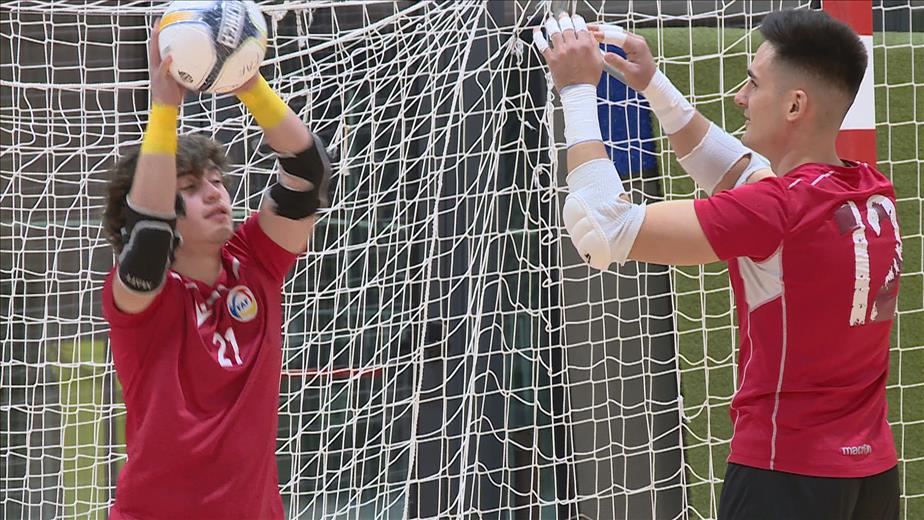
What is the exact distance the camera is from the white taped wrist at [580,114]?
70.9 inches

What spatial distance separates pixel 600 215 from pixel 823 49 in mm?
511

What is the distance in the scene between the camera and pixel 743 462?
6.08 feet

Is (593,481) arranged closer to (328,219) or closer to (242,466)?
(328,219)

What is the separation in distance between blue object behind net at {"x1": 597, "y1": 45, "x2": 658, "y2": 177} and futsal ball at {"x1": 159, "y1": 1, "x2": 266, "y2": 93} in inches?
79.4

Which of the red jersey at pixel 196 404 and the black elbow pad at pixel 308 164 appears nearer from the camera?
the red jersey at pixel 196 404

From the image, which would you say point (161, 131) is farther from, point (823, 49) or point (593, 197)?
point (823, 49)

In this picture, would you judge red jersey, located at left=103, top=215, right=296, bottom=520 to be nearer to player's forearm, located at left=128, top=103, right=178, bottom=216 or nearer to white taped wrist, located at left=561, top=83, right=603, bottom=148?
player's forearm, located at left=128, top=103, right=178, bottom=216

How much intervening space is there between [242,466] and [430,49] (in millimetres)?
1969

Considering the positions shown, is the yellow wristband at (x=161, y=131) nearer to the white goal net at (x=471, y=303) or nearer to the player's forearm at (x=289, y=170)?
the player's forearm at (x=289, y=170)

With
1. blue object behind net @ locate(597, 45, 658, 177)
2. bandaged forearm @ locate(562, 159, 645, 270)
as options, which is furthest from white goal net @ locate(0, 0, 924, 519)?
bandaged forearm @ locate(562, 159, 645, 270)

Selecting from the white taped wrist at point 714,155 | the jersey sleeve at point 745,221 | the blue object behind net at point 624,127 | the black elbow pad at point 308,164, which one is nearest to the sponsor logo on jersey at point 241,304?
the black elbow pad at point 308,164

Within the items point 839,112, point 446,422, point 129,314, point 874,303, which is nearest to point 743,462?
point 874,303

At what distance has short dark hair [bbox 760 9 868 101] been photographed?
187 centimetres

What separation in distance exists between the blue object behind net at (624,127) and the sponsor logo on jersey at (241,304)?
198cm
